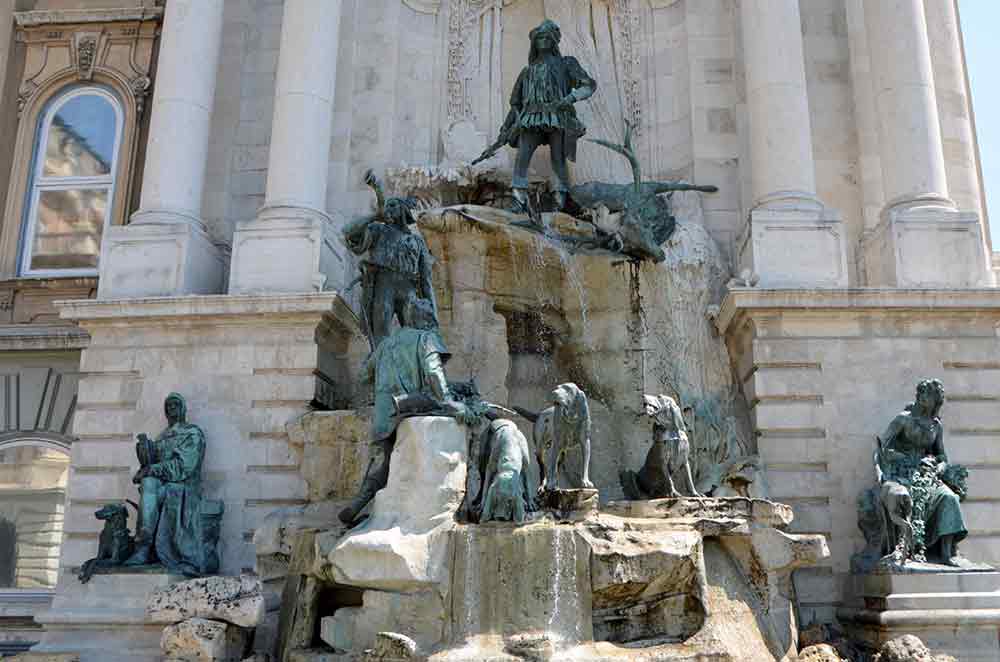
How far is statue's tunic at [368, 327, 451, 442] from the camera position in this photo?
9.68 m

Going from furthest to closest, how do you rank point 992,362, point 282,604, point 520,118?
point 520,118
point 992,362
point 282,604

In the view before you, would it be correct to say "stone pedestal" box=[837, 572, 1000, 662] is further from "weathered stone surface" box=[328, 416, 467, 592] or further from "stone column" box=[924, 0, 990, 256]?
"stone column" box=[924, 0, 990, 256]

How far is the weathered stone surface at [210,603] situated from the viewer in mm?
9133

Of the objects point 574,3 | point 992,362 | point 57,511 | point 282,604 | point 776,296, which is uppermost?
point 574,3

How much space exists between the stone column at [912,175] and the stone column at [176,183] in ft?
29.8

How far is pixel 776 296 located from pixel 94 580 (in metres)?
8.42

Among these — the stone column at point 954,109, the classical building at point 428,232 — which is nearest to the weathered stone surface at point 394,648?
the classical building at point 428,232

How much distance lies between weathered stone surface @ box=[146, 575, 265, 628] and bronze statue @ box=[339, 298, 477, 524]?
1.10m

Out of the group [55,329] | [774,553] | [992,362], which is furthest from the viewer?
[55,329]

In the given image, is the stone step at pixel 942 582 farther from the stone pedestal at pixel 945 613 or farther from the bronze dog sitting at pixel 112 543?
the bronze dog sitting at pixel 112 543

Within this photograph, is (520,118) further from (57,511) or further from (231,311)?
(57,511)

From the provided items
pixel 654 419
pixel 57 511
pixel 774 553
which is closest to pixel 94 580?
pixel 57 511

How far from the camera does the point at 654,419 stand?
10266 millimetres

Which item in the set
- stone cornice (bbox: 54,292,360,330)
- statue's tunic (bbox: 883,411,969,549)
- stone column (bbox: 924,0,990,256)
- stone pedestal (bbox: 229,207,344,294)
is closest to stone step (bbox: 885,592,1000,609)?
statue's tunic (bbox: 883,411,969,549)
